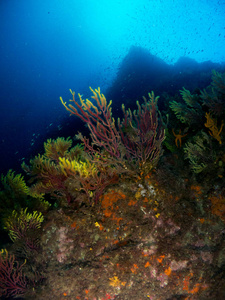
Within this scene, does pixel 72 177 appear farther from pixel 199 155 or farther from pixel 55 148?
pixel 199 155

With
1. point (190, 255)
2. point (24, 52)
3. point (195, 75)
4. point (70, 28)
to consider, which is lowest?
point (190, 255)

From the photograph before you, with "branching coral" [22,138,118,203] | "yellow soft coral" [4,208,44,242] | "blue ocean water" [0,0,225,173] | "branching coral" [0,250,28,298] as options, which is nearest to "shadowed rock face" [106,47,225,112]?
"branching coral" [22,138,118,203]

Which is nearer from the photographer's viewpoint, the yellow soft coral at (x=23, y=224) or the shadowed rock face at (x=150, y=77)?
the yellow soft coral at (x=23, y=224)

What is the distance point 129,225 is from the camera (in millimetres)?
2574

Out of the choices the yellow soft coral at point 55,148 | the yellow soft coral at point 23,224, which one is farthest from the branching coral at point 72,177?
the yellow soft coral at point 23,224

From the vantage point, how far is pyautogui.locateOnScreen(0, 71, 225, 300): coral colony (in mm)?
2322

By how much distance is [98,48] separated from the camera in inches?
4250

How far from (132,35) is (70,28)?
166 ft

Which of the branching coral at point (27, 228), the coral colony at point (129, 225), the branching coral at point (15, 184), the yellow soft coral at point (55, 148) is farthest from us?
the branching coral at point (15, 184)

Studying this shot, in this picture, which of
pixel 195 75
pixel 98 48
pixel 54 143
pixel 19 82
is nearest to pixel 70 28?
pixel 98 48

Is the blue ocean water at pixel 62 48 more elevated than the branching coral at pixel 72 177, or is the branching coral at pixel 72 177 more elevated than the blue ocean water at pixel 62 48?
the blue ocean water at pixel 62 48

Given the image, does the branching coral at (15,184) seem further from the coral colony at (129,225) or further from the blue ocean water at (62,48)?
the blue ocean water at (62,48)

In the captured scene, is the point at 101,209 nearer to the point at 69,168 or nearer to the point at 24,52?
the point at 69,168

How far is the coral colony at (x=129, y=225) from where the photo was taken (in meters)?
Answer: 2.32
